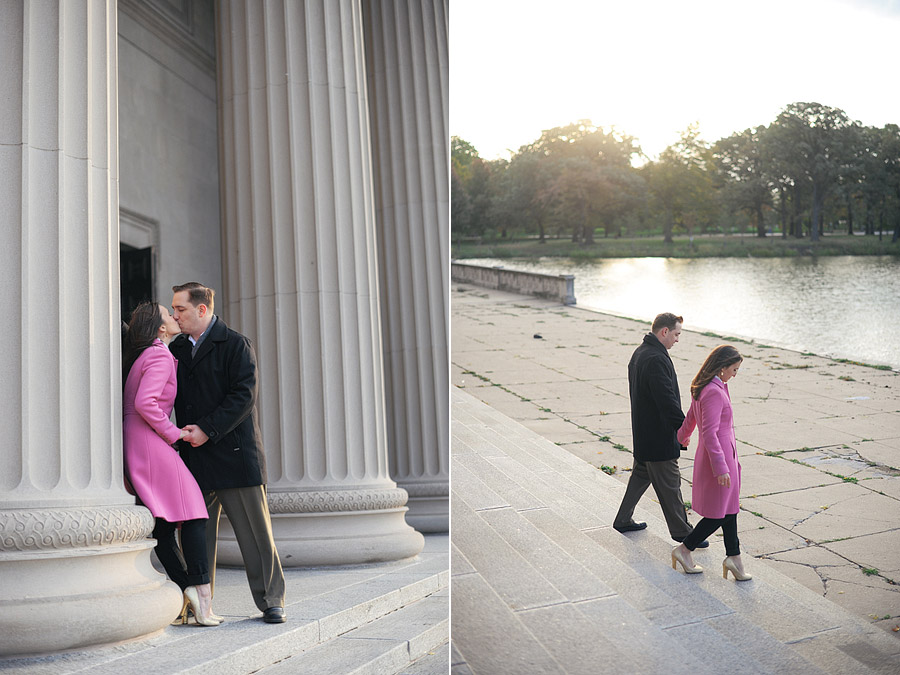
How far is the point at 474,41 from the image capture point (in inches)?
214

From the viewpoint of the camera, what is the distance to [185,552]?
476 cm

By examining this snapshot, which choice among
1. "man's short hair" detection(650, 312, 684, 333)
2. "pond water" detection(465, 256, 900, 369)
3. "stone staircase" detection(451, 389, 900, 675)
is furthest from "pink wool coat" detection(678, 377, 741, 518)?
"pond water" detection(465, 256, 900, 369)

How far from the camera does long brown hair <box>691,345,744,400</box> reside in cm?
462

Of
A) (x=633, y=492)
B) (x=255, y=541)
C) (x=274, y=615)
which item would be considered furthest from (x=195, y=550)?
(x=633, y=492)

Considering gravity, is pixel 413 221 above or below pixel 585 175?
above

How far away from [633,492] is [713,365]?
2.67 feet

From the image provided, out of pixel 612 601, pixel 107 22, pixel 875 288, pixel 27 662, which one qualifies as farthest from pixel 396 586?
pixel 107 22

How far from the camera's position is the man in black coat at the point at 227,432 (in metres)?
4.74

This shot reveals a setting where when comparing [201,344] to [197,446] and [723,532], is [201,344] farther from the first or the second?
[723,532]

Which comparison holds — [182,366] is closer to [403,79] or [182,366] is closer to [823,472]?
[823,472]

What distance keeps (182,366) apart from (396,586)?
2.17m

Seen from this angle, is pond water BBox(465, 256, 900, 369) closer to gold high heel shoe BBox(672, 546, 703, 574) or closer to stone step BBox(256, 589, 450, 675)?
gold high heel shoe BBox(672, 546, 703, 574)

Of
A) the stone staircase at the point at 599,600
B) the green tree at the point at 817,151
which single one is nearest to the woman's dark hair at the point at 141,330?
the stone staircase at the point at 599,600

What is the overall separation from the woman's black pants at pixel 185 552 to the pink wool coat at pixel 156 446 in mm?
97
